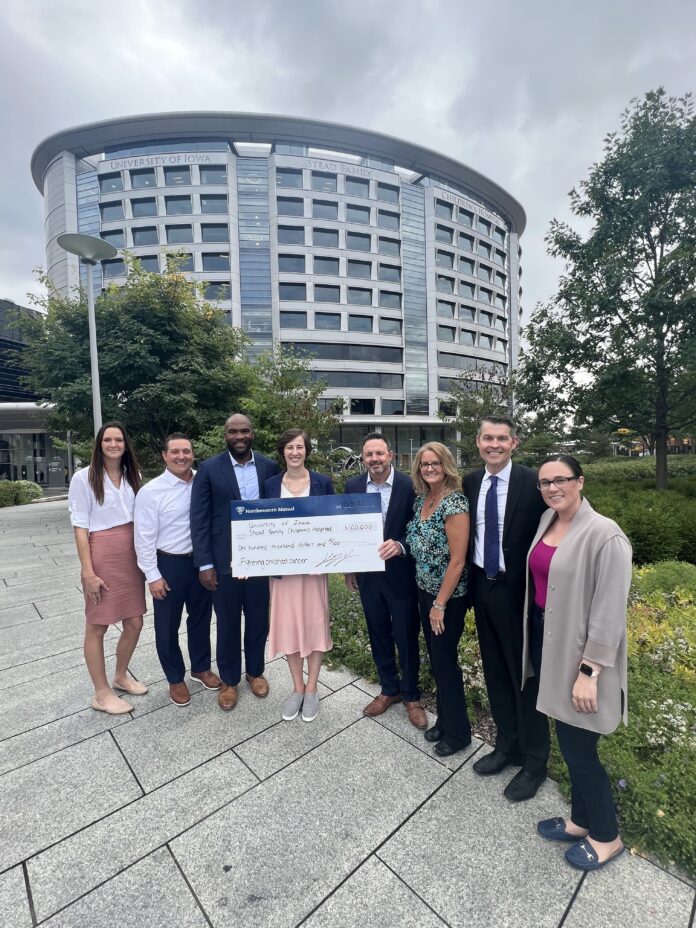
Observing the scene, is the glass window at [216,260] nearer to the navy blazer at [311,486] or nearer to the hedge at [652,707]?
the hedge at [652,707]

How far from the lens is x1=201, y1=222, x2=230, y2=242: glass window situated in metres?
42.7

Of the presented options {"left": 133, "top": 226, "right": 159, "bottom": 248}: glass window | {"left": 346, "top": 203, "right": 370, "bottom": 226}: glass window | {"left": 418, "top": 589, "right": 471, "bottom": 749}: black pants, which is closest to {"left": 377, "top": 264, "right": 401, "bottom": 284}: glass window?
{"left": 346, "top": 203, "right": 370, "bottom": 226}: glass window

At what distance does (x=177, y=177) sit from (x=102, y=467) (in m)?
52.6

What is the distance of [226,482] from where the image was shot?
3.38 m

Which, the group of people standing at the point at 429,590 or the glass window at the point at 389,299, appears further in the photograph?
the glass window at the point at 389,299

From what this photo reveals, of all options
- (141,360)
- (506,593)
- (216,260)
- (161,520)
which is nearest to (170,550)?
(161,520)

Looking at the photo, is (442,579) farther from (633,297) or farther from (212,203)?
(212,203)

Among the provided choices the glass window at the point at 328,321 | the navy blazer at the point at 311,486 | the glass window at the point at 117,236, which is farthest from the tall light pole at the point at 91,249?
the glass window at the point at 117,236

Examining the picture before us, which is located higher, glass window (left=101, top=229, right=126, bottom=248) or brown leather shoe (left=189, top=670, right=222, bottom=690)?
glass window (left=101, top=229, right=126, bottom=248)

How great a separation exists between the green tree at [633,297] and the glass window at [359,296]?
3666cm

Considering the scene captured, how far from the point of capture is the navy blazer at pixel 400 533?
10.1ft

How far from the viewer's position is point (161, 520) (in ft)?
11.0

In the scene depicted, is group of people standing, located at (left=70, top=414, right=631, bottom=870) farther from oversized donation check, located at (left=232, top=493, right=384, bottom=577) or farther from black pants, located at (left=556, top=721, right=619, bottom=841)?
oversized donation check, located at (left=232, top=493, right=384, bottom=577)

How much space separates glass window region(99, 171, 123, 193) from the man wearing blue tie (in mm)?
56026
